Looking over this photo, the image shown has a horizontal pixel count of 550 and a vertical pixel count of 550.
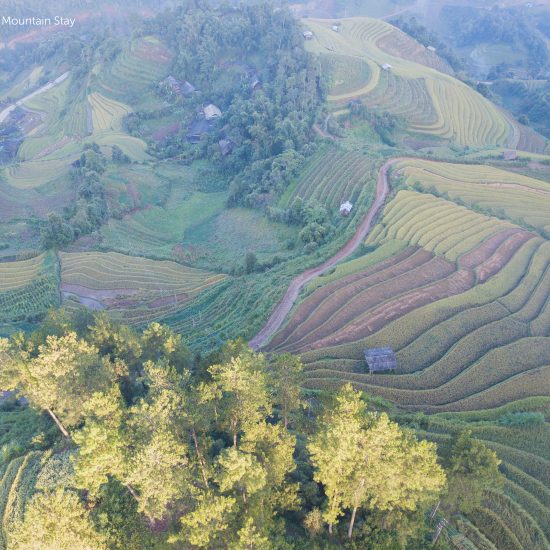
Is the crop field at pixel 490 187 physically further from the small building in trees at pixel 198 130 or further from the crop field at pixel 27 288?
the crop field at pixel 27 288

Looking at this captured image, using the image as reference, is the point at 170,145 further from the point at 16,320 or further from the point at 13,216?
the point at 16,320

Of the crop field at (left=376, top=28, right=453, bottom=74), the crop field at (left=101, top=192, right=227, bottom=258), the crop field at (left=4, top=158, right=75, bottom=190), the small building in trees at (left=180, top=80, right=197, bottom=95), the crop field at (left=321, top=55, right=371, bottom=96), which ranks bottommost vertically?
the crop field at (left=101, top=192, right=227, bottom=258)

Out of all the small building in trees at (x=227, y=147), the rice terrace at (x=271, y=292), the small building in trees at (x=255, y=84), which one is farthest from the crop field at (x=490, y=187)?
the small building in trees at (x=255, y=84)

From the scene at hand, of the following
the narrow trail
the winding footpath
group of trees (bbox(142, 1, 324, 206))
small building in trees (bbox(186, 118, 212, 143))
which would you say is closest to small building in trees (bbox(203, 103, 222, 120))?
small building in trees (bbox(186, 118, 212, 143))

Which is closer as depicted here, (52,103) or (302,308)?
(302,308)

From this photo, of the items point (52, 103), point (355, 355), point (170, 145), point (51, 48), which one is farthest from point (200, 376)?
point (51, 48)

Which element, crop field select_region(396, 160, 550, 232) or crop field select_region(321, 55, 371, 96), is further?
crop field select_region(321, 55, 371, 96)

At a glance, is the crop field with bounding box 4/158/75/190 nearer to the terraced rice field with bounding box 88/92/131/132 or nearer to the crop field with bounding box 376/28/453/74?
the terraced rice field with bounding box 88/92/131/132

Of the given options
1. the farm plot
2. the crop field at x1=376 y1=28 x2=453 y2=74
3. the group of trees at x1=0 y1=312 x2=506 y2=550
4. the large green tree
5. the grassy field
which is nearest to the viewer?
the large green tree

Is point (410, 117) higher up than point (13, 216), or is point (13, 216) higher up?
point (410, 117)
